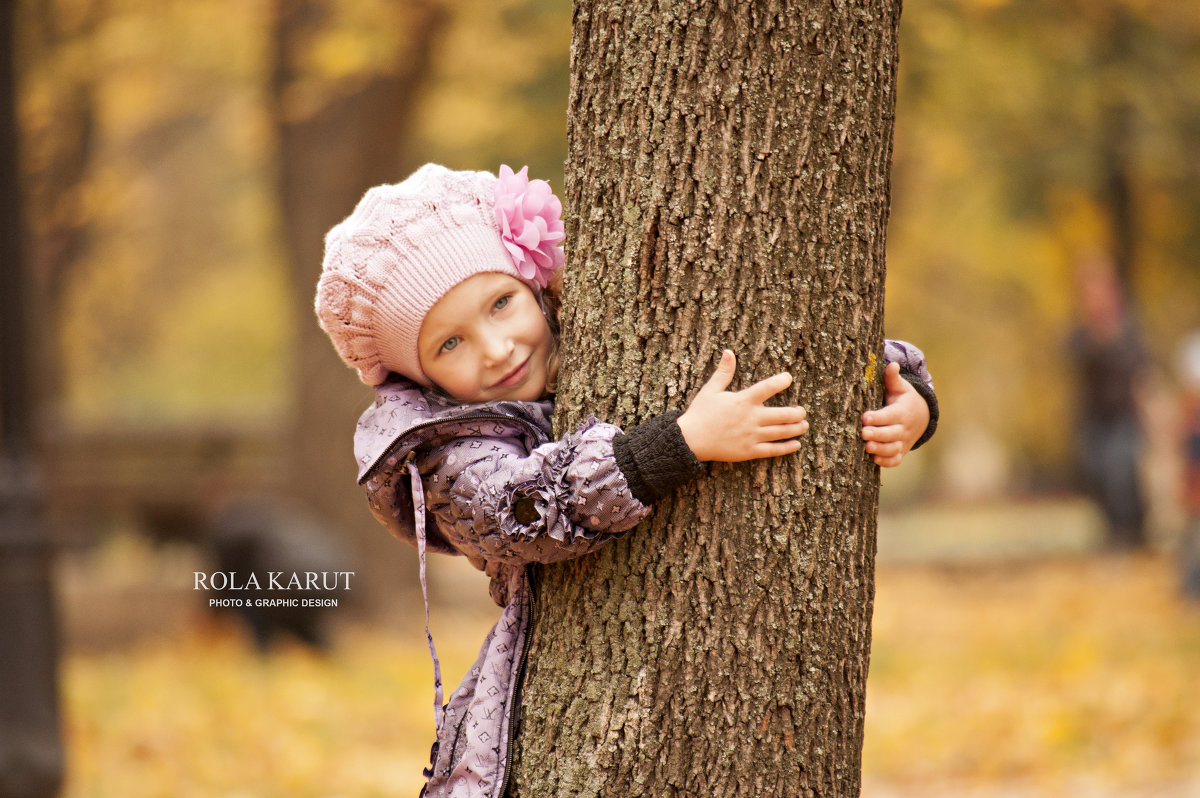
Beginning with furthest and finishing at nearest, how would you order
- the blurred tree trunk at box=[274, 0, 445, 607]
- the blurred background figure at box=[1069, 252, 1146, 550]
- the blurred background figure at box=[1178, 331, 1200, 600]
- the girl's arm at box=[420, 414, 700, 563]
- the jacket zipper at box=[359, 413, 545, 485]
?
the blurred background figure at box=[1069, 252, 1146, 550] → the blurred tree trunk at box=[274, 0, 445, 607] → the blurred background figure at box=[1178, 331, 1200, 600] → the jacket zipper at box=[359, 413, 545, 485] → the girl's arm at box=[420, 414, 700, 563]

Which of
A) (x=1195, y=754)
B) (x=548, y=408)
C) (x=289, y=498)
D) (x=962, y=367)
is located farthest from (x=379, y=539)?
(x=962, y=367)

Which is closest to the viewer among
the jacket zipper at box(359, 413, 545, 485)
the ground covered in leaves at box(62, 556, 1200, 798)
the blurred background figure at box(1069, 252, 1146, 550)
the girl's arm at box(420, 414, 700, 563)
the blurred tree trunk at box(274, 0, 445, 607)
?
the girl's arm at box(420, 414, 700, 563)

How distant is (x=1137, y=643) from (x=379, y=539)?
5316 millimetres

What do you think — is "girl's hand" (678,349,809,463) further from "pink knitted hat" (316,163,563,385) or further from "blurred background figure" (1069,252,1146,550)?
"blurred background figure" (1069,252,1146,550)

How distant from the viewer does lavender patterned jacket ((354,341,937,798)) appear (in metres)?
1.92

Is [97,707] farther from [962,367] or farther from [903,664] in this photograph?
[962,367]

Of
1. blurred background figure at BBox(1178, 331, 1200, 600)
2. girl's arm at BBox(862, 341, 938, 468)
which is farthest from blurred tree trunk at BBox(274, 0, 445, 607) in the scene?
girl's arm at BBox(862, 341, 938, 468)

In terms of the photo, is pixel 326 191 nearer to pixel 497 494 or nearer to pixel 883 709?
pixel 883 709

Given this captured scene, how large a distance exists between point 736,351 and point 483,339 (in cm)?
45

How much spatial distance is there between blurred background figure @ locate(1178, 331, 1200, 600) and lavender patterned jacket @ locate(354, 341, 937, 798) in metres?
6.63

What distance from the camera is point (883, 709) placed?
6.30 metres

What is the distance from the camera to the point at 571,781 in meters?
2.05

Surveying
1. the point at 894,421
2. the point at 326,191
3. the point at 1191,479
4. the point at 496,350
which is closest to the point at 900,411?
the point at 894,421

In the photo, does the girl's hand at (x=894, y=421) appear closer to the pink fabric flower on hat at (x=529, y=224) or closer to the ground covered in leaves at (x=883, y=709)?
the pink fabric flower on hat at (x=529, y=224)
